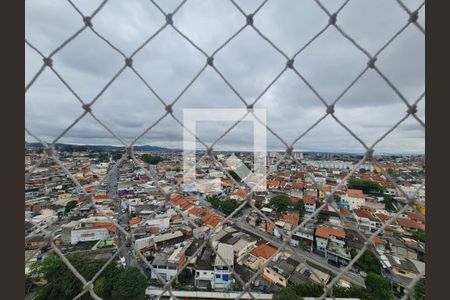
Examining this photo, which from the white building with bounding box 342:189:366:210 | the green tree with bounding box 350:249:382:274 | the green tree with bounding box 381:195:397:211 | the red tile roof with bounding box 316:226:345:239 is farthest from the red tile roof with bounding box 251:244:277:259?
the white building with bounding box 342:189:366:210

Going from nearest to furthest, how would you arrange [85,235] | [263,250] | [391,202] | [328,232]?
1. [391,202]
2. [85,235]
3. [263,250]
4. [328,232]

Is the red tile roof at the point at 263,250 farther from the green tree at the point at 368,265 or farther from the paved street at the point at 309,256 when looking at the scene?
the green tree at the point at 368,265

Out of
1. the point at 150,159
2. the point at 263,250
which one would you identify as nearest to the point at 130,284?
the point at 150,159

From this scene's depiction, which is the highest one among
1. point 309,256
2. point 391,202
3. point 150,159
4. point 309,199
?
point 150,159

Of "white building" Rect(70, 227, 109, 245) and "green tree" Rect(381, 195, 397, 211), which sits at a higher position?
"green tree" Rect(381, 195, 397, 211)

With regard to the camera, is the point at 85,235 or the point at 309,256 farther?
the point at 309,256

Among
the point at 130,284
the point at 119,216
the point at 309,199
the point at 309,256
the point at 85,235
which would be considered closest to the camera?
the point at 119,216

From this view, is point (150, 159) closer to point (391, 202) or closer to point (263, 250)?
point (263, 250)

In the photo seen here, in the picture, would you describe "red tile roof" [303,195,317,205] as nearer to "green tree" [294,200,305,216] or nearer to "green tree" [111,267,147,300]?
"green tree" [294,200,305,216]

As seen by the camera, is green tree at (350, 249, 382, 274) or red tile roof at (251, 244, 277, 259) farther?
red tile roof at (251, 244, 277, 259)
